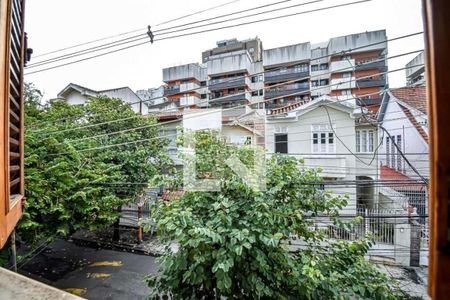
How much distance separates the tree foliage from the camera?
3775 millimetres

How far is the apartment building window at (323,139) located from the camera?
7258 millimetres

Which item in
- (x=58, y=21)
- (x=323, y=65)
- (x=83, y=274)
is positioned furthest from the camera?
(x=323, y=65)

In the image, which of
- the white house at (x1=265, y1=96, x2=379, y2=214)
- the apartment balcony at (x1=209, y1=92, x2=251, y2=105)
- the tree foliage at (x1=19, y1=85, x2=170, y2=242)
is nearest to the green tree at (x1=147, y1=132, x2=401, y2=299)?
Answer: the apartment balcony at (x1=209, y1=92, x2=251, y2=105)

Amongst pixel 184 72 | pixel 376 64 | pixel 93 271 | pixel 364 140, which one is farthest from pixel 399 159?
pixel 184 72

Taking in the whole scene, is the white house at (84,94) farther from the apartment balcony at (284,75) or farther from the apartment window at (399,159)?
the apartment window at (399,159)

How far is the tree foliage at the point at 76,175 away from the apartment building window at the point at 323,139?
4507 mm

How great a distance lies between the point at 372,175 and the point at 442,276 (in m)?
7.78

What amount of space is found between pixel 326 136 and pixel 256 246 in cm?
595

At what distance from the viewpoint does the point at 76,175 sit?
4.34 metres

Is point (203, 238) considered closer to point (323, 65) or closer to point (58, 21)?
point (58, 21)

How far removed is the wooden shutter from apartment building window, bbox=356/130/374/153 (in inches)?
331

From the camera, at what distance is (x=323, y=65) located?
1574 cm

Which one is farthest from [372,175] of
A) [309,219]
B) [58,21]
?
[58,21]

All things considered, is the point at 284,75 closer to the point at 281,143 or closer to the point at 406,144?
the point at 281,143
